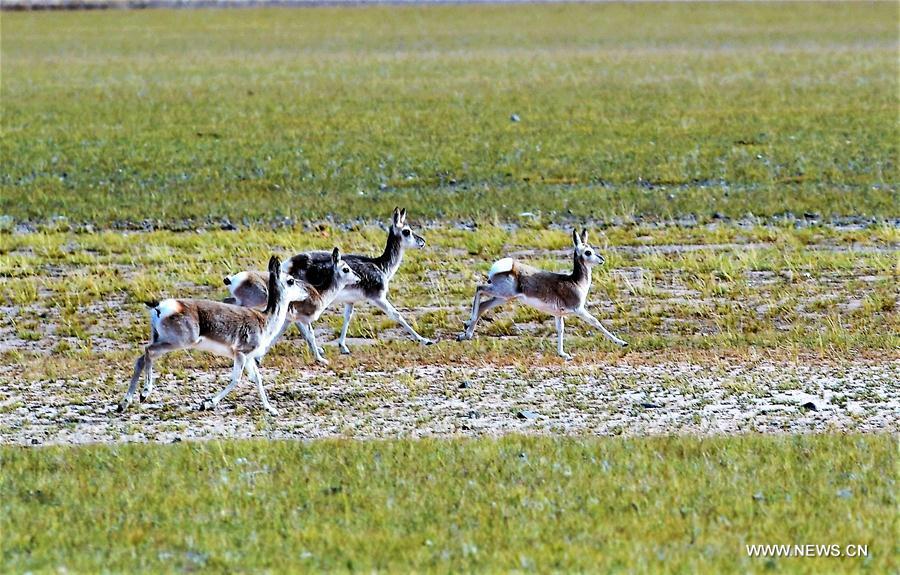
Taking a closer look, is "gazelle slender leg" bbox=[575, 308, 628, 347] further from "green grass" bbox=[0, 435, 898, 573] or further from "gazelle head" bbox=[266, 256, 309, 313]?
"green grass" bbox=[0, 435, 898, 573]

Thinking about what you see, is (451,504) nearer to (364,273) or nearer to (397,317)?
(397,317)

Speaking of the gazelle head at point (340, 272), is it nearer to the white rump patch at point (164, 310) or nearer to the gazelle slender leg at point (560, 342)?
the gazelle slender leg at point (560, 342)

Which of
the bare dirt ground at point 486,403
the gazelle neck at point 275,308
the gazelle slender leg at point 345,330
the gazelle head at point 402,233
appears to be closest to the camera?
the bare dirt ground at point 486,403

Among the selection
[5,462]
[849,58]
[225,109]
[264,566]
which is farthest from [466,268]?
[849,58]

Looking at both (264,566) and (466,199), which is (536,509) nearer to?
(264,566)

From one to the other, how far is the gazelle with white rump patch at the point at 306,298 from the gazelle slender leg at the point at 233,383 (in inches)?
55.9

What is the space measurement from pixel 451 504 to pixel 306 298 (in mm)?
5279

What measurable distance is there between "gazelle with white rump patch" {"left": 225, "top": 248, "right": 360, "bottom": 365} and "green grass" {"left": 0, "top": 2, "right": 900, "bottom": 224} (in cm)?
897

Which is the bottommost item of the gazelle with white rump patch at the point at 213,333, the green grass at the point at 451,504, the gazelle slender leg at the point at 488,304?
the green grass at the point at 451,504

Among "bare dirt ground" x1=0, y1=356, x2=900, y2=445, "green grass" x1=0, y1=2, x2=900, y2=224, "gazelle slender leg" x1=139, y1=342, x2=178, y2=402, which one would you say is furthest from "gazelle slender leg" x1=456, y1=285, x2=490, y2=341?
"green grass" x1=0, y1=2, x2=900, y2=224

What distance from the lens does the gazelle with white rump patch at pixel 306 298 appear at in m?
14.5

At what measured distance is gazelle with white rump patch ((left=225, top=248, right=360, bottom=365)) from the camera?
14484 millimetres

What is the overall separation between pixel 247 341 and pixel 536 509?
415 centimetres

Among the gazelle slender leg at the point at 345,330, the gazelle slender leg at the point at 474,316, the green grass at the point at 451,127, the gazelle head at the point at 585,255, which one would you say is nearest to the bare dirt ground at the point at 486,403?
the gazelle slender leg at the point at 345,330
